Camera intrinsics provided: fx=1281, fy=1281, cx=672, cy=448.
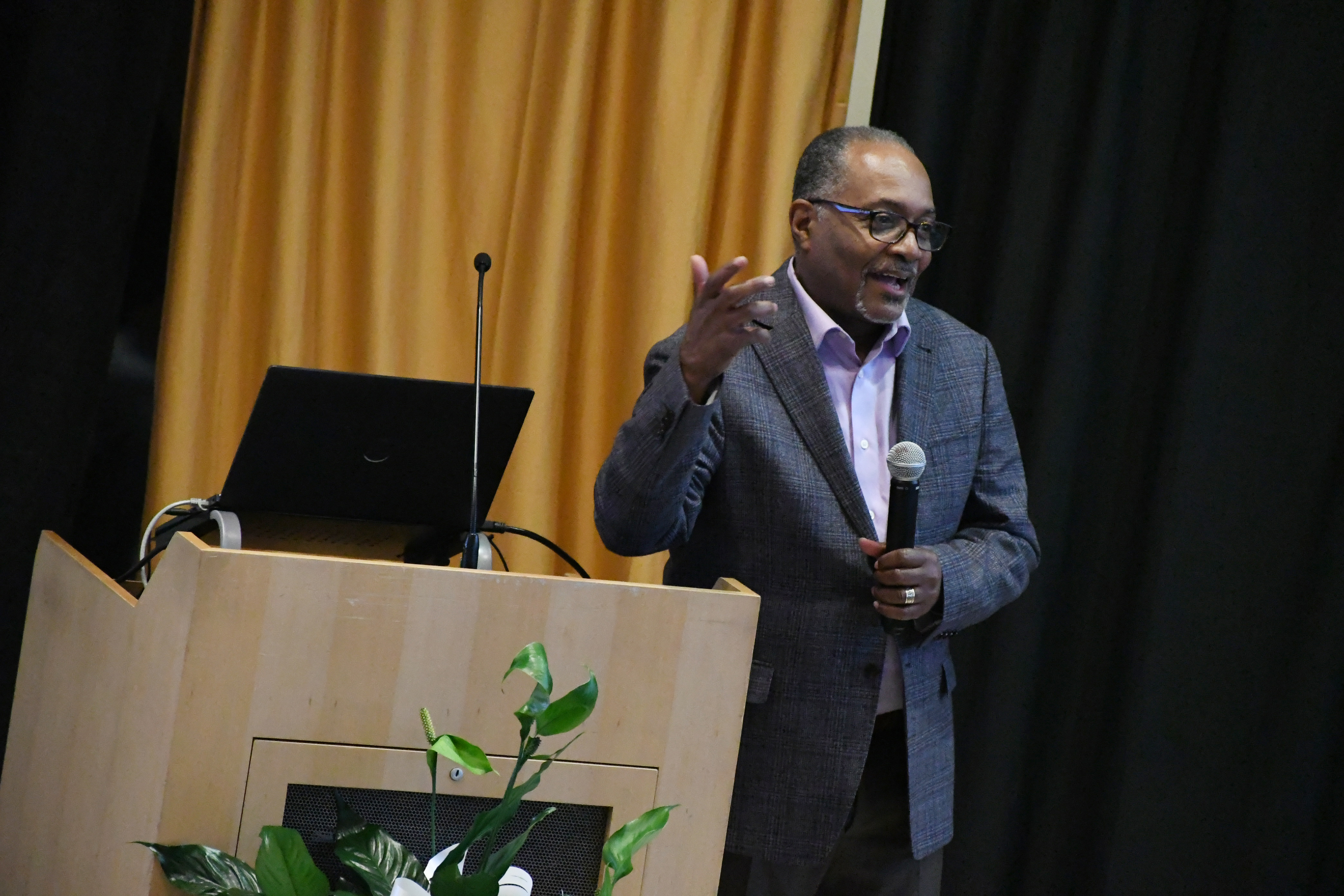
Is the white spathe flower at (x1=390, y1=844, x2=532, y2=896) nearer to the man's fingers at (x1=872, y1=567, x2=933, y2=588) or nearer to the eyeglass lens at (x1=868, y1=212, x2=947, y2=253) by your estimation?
the man's fingers at (x1=872, y1=567, x2=933, y2=588)

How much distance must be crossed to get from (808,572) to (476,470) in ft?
1.71

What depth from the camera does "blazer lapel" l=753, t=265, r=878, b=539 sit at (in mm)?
1848

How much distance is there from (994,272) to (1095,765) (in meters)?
1.13

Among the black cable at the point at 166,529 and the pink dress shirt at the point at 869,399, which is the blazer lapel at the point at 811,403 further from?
the black cable at the point at 166,529

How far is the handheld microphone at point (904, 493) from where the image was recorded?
1.66m

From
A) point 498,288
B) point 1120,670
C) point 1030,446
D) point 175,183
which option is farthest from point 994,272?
point 175,183

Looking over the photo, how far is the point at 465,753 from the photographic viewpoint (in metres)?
1.14

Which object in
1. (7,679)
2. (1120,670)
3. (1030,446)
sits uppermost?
(1030,446)

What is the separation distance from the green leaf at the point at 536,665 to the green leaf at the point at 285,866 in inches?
9.7

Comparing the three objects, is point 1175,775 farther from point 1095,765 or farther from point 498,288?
point 498,288

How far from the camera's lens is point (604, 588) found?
1.30 meters

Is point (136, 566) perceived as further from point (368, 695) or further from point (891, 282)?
Answer: point (891, 282)

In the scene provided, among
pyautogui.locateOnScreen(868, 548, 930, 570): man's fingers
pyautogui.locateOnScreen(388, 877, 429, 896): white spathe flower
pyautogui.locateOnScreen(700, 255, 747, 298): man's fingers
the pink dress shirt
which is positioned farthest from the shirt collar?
pyautogui.locateOnScreen(388, 877, 429, 896): white spathe flower

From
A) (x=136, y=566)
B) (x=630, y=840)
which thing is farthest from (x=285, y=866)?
(x=136, y=566)
